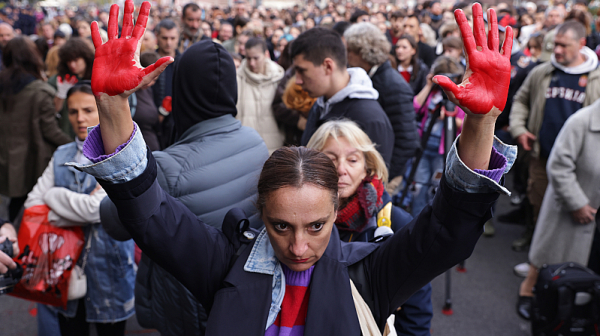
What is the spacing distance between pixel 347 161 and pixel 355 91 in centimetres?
87

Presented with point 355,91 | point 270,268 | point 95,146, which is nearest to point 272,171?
point 270,268

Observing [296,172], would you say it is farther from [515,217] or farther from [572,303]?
[515,217]

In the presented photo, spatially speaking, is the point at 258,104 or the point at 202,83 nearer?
the point at 202,83

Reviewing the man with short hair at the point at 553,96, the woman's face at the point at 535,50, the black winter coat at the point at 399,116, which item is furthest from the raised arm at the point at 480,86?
the woman's face at the point at 535,50

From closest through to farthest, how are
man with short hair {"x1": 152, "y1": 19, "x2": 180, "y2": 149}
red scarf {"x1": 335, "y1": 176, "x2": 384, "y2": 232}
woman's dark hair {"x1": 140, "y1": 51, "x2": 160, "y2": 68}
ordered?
red scarf {"x1": 335, "y1": 176, "x2": 384, "y2": 232}
woman's dark hair {"x1": 140, "y1": 51, "x2": 160, "y2": 68}
man with short hair {"x1": 152, "y1": 19, "x2": 180, "y2": 149}

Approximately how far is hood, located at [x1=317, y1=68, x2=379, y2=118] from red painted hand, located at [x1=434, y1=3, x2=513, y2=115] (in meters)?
1.88

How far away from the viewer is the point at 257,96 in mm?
4555

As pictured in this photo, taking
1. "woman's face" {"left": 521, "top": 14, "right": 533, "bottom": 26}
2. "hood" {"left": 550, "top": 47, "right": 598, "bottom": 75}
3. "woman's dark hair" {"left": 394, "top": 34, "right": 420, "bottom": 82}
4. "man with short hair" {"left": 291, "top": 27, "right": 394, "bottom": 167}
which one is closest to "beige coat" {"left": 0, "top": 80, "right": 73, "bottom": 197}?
"man with short hair" {"left": 291, "top": 27, "right": 394, "bottom": 167}

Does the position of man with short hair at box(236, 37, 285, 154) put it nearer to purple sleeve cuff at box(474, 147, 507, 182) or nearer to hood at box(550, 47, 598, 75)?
hood at box(550, 47, 598, 75)

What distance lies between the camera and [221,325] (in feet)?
4.29

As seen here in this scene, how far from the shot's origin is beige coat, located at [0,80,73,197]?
408 centimetres

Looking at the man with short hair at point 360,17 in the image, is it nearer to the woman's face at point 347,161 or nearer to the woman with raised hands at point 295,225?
the woman's face at point 347,161

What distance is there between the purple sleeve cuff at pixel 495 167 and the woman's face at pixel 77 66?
3.99 meters

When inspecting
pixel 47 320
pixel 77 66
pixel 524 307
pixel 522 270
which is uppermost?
pixel 77 66
